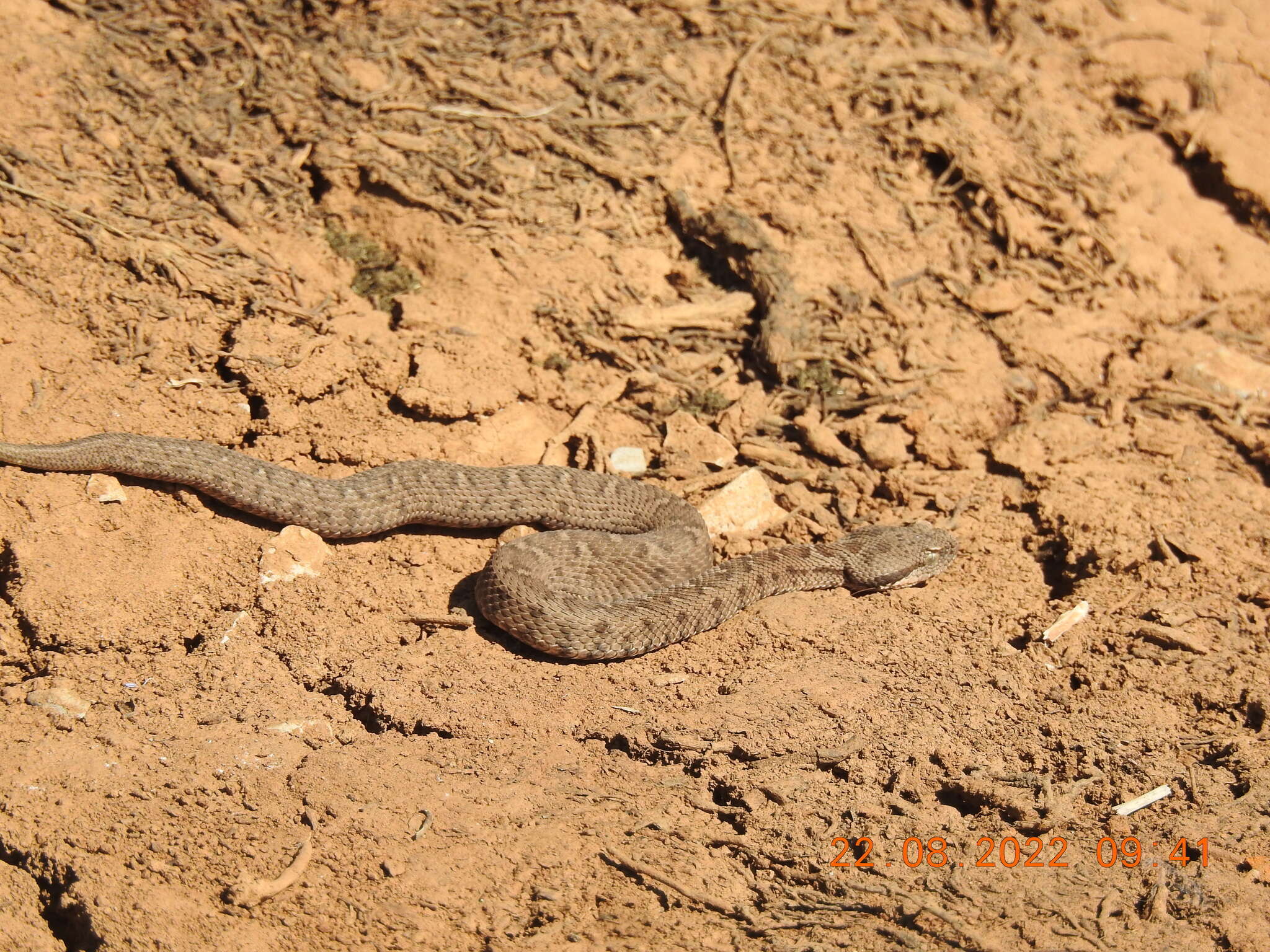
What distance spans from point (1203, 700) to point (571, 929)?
12.1ft

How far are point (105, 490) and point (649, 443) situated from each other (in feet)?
11.7

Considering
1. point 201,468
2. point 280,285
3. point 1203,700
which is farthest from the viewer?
point 280,285

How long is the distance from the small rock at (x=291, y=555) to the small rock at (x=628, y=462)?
208 centimetres

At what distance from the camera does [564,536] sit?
253 inches

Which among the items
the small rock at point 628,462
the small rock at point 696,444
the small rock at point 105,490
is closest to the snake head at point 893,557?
the small rock at point 696,444

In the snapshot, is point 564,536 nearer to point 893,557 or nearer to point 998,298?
point 893,557

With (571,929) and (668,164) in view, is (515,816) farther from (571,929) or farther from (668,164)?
(668,164)

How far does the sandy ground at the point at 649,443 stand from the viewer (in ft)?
14.0

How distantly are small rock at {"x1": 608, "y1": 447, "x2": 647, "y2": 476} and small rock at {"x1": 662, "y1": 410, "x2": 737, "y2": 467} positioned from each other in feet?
0.65

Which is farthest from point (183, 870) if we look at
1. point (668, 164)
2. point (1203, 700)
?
point (668, 164)

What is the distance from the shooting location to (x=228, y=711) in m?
4.90

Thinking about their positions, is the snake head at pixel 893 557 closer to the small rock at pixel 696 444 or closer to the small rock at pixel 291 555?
the small rock at pixel 696 444
